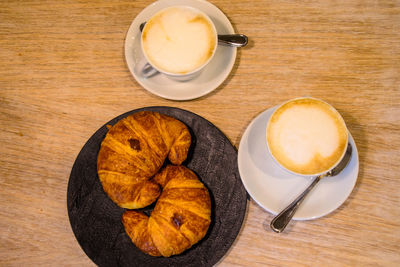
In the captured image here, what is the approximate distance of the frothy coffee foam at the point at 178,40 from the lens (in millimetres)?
970

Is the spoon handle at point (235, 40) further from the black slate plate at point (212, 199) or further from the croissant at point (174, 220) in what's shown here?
the croissant at point (174, 220)

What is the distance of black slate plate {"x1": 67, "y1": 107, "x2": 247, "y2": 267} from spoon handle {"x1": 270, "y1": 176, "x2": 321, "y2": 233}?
94mm

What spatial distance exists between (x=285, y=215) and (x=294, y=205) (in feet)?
0.12

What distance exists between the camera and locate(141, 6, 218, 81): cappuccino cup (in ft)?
3.17

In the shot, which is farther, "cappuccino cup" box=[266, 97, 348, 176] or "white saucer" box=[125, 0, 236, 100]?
"white saucer" box=[125, 0, 236, 100]

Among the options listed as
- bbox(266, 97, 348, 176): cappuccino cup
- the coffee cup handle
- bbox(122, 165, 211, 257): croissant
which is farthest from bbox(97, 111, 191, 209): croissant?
bbox(266, 97, 348, 176): cappuccino cup

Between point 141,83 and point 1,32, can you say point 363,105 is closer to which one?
point 141,83

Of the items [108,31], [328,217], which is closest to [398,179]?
[328,217]

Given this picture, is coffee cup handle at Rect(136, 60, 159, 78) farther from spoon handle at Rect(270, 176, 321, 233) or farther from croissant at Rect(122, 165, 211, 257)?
spoon handle at Rect(270, 176, 321, 233)

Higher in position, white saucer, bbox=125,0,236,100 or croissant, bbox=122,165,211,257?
white saucer, bbox=125,0,236,100

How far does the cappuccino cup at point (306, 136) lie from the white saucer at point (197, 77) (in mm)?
242

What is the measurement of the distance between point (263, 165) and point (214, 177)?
146 mm

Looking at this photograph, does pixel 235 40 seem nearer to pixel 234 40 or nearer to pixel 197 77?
pixel 234 40

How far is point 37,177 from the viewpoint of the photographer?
40.9 inches
